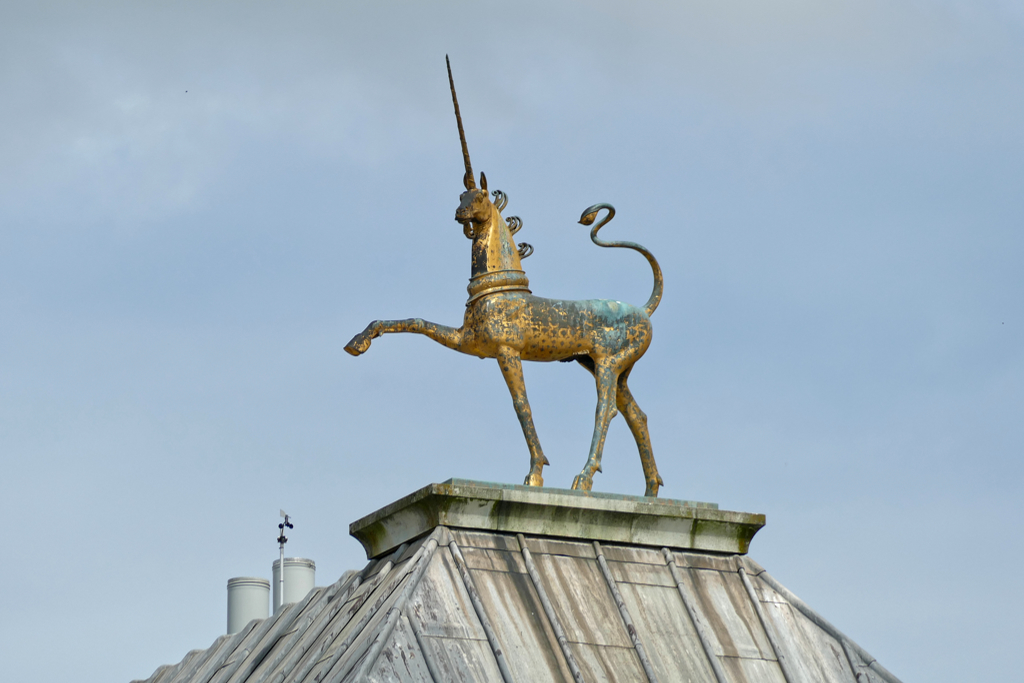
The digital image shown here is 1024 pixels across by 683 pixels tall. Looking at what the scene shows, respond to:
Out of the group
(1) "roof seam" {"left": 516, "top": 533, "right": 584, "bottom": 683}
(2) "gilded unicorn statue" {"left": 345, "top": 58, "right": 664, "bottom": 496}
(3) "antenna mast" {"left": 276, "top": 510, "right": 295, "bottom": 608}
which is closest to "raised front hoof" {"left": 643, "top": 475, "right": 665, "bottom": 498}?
(2) "gilded unicorn statue" {"left": 345, "top": 58, "right": 664, "bottom": 496}

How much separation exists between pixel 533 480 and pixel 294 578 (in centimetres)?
1855

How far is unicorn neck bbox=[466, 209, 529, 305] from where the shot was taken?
1744 cm

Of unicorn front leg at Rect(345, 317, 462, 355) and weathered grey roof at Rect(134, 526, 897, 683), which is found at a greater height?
unicorn front leg at Rect(345, 317, 462, 355)

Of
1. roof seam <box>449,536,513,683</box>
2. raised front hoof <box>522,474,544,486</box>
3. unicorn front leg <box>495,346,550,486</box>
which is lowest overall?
roof seam <box>449,536,513,683</box>

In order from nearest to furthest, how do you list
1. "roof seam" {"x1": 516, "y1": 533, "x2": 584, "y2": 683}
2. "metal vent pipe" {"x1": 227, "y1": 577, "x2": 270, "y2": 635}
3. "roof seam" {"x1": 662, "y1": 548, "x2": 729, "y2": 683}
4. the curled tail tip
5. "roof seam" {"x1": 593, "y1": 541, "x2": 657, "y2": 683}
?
"roof seam" {"x1": 516, "y1": 533, "x2": 584, "y2": 683} → "roof seam" {"x1": 593, "y1": 541, "x2": 657, "y2": 683} → "roof seam" {"x1": 662, "y1": 548, "x2": 729, "y2": 683} → the curled tail tip → "metal vent pipe" {"x1": 227, "y1": 577, "x2": 270, "y2": 635}

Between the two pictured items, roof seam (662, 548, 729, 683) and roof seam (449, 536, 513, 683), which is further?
roof seam (662, 548, 729, 683)

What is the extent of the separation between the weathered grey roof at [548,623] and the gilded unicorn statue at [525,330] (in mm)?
1186

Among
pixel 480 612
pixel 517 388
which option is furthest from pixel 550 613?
pixel 517 388

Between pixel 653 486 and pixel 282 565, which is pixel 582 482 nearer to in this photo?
pixel 653 486

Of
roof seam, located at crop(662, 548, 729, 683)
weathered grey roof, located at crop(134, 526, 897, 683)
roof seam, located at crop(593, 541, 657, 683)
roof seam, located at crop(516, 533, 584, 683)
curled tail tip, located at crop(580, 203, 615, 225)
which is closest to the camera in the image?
weathered grey roof, located at crop(134, 526, 897, 683)

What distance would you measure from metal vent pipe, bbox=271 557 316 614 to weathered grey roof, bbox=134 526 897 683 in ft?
53.6

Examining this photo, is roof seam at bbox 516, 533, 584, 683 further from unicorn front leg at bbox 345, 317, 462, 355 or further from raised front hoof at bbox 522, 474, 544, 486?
unicorn front leg at bbox 345, 317, 462, 355

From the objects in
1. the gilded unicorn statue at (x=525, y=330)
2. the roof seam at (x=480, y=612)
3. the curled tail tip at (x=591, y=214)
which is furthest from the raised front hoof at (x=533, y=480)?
Result: the curled tail tip at (x=591, y=214)

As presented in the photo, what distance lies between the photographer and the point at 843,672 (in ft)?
54.3
